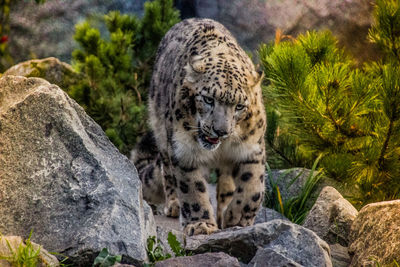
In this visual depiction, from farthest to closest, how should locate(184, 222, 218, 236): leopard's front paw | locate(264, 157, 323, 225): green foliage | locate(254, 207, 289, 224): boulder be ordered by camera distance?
locate(264, 157, 323, 225): green foliage, locate(254, 207, 289, 224): boulder, locate(184, 222, 218, 236): leopard's front paw

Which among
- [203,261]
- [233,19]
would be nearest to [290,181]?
[203,261]

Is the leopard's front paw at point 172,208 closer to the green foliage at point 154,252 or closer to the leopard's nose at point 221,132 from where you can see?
the leopard's nose at point 221,132

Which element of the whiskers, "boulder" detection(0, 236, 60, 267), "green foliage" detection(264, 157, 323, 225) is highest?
"boulder" detection(0, 236, 60, 267)

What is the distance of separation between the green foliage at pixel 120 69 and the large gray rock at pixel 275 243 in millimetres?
3770

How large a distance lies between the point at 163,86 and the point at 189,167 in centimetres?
123

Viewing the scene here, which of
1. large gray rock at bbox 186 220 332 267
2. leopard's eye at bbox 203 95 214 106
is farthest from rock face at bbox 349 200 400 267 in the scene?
leopard's eye at bbox 203 95 214 106

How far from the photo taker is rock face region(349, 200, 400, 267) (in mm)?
4094

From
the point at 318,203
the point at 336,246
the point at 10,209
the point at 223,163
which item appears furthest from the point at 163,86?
the point at 10,209

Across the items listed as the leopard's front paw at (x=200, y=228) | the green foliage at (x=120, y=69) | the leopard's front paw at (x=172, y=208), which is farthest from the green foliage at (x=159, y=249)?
the green foliage at (x=120, y=69)

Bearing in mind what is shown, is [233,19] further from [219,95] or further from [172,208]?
[219,95]

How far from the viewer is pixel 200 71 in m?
5.29

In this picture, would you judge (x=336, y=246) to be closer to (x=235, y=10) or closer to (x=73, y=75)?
(x=73, y=75)

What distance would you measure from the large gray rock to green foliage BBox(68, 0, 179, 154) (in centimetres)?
377

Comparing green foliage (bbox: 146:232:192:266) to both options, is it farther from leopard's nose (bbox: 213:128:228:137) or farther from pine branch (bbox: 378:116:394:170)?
pine branch (bbox: 378:116:394:170)
